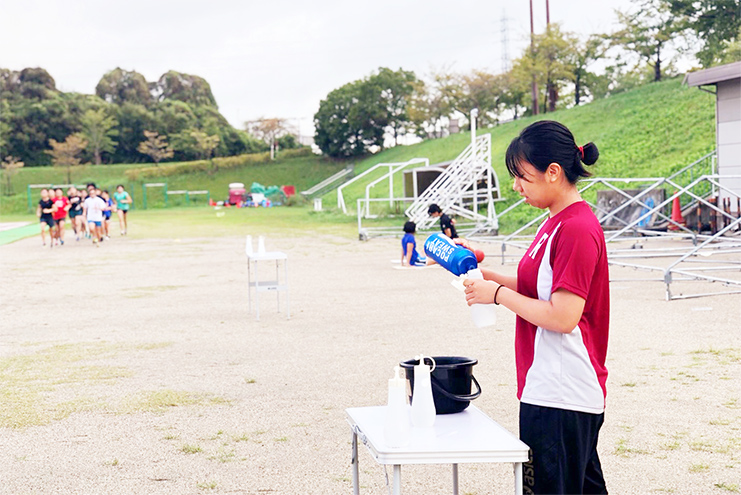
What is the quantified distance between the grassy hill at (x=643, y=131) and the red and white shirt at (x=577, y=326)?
22.7 m

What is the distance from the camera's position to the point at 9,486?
4172 millimetres

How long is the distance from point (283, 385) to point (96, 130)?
66369 millimetres

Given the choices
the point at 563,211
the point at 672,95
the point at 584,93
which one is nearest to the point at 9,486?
the point at 563,211

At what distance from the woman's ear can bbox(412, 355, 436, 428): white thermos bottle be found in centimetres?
68

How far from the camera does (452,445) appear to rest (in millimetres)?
2445

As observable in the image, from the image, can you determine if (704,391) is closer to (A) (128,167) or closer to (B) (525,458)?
(B) (525,458)

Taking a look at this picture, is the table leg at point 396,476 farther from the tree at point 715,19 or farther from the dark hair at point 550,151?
the tree at point 715,19

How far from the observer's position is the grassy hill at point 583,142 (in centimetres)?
2712

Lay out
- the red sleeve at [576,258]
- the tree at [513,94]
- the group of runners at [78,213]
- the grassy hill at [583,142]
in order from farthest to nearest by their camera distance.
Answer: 1. the tree at [513,94]
2. the grassy hill at [583,142]
3. the group of runners at [78,213]
4. the red sleeve at [576,258]

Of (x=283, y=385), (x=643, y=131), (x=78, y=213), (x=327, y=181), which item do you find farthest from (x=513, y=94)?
(x=283, y=385)

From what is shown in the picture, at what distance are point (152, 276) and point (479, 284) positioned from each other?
12.3 meters

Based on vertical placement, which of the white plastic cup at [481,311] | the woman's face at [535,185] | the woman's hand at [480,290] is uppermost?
the woman's face at [535,185]

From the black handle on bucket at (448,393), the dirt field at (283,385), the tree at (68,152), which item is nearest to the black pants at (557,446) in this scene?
the black handle on bucket at (448,393)

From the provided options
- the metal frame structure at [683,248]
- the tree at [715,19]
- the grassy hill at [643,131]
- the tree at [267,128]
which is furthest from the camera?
the tree at [267,128]
